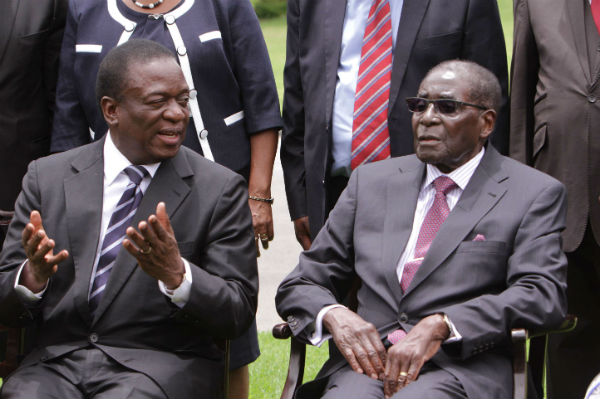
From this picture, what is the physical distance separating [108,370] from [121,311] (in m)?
0.24

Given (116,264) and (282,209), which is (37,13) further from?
(282,209)

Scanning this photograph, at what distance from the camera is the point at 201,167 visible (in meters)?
5.06

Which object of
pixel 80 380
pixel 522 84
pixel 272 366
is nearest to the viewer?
pixel 80 380

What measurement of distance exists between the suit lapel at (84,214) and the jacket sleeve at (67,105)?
0.72 meters

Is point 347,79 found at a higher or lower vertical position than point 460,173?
higher

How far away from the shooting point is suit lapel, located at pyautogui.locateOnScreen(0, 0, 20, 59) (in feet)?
19.3

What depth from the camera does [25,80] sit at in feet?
19.4

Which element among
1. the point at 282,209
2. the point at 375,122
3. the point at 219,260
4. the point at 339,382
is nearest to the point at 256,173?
the point at 375,122

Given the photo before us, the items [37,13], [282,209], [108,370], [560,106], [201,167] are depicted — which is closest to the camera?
[108,370]

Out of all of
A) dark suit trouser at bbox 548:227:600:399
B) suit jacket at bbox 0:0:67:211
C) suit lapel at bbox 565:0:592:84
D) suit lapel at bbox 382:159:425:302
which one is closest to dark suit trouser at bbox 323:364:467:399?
suit lapel at bbox 382:159:425:302

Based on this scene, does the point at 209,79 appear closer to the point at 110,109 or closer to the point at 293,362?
the point at 110,109

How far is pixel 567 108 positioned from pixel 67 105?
235 centimetres

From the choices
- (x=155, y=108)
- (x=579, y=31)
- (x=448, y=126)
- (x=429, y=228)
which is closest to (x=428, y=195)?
(x=429, y=228)

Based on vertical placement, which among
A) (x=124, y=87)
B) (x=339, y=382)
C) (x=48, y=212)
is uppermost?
(x=124, y=87)
